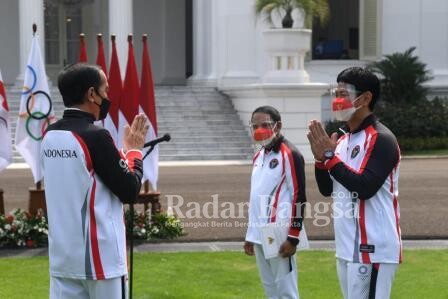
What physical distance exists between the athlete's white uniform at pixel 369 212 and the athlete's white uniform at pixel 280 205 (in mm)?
1210

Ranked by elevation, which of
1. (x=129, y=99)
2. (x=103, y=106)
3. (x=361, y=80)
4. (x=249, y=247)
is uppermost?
(x=361, y=80)

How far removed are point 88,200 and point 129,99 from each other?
6111mm

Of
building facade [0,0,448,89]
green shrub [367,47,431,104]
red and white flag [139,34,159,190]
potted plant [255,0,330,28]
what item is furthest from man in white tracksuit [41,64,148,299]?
green shrub [367,47,431,104]

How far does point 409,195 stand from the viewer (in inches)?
564

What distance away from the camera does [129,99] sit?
10.2m

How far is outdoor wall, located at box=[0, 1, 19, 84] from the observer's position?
2972 centimetres

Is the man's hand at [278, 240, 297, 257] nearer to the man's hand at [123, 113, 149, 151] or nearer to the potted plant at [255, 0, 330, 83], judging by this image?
the man's hand at [123, 113, 149, 151]

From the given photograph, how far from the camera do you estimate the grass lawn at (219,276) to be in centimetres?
756

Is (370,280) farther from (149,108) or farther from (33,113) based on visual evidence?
(33,113)

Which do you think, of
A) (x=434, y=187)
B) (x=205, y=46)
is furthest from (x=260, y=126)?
(x=205, y=46)

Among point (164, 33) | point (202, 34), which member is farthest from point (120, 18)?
point (164, 33)

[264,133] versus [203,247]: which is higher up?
[264,133]

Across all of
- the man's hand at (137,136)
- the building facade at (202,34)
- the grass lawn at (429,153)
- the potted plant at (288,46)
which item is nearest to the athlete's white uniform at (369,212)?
the man's hand at (137,136)

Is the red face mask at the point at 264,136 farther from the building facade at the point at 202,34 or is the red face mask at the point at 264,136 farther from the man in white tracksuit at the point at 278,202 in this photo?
the building facade at the point at 202,34
